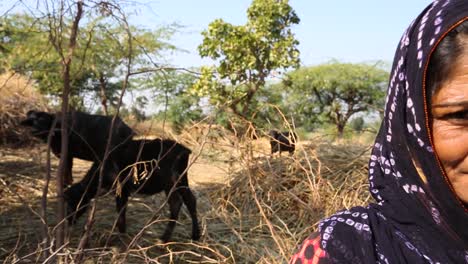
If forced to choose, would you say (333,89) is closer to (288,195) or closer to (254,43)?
(254,43)

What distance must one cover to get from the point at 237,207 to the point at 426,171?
4386 millimetres

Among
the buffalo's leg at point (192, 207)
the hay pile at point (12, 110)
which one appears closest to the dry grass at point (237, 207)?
the buffalo's leg at point (192, 207)

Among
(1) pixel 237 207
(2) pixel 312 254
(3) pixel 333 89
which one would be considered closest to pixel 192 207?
(1) pixel 237 207

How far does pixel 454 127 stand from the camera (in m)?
0.91

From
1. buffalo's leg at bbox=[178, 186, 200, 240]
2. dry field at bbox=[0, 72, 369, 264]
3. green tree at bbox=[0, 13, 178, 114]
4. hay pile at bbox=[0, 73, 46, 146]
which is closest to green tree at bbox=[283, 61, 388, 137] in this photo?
green tree at bbox=[0, 13, 178, 114]

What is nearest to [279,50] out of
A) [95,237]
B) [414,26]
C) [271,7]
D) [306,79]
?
[271,7]

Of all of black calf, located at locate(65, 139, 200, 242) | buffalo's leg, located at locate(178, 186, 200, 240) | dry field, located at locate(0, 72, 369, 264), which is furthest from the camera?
buffalo's leg, located at locate(178, 186, 200, 240)

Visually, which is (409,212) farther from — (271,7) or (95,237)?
(271,7)

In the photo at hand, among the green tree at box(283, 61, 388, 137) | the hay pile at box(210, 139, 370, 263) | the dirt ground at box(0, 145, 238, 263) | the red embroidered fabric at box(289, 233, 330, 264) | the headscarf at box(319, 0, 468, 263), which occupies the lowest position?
the dirt ground at box(0, 145, 238, 263)

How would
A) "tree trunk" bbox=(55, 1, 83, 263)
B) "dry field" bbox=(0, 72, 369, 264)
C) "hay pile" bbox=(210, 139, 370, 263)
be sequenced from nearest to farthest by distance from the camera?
"tree trunk" bbox=(55, 1, 83, 263) → "dry field" bbox=(0, 72, 369, 264) → "hay pile" bbox=(210, 139, 370, 263)

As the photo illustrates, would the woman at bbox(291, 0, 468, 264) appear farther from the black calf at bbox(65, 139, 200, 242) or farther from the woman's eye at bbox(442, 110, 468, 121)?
the black calf at bbox(65, 139, 200, 242)

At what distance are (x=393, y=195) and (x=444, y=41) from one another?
0.30 m

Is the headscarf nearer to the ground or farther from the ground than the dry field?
farther from the ground

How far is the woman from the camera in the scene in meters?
0.89
